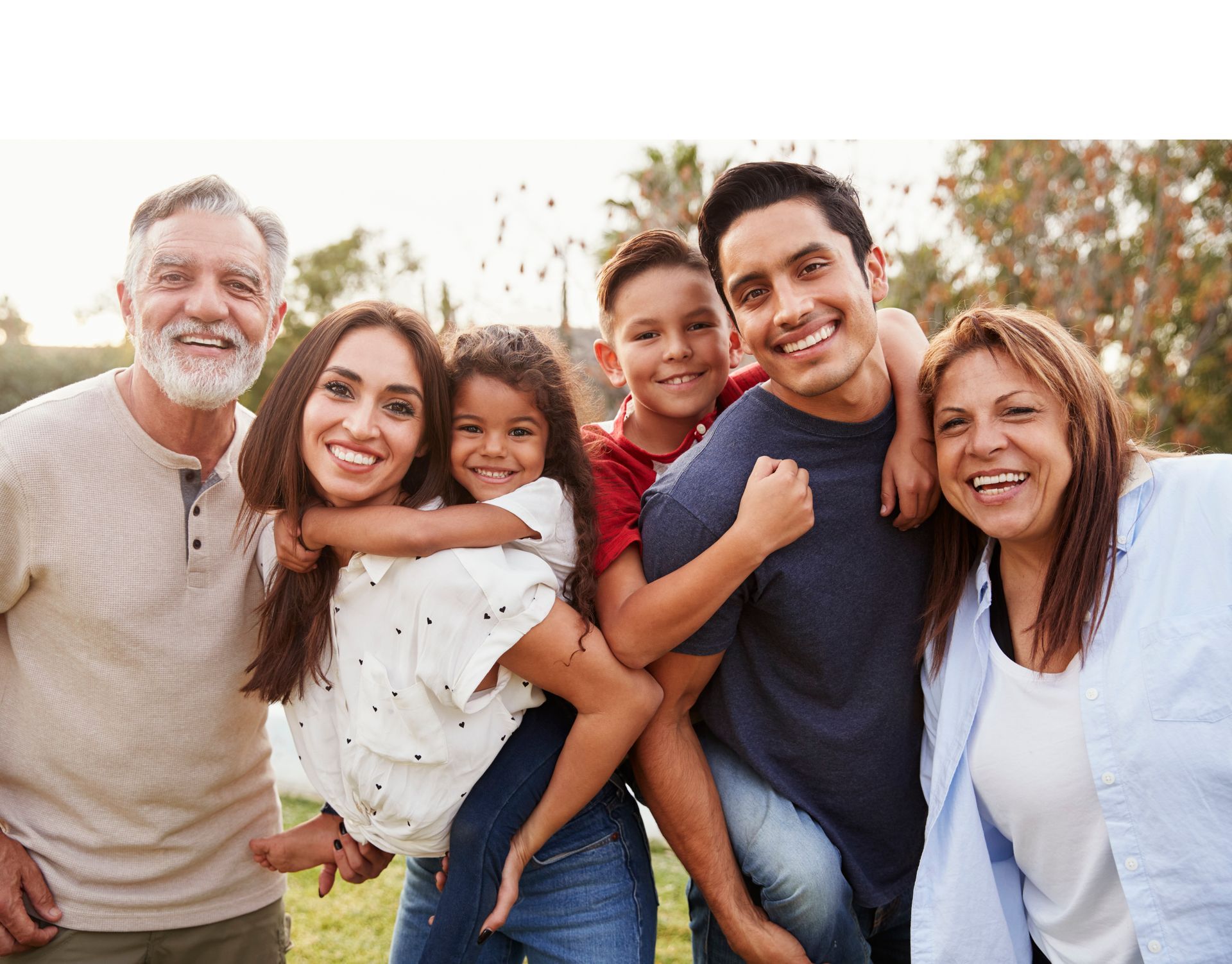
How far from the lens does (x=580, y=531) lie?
2.64m

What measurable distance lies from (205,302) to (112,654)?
1.10m

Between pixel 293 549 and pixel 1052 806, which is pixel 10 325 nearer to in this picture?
pixel 293 549

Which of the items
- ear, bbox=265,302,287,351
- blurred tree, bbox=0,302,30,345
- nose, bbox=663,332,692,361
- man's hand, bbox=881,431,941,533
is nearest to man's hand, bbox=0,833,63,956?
ear, bbox=265,302,287,351

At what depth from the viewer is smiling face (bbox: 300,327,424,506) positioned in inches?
99.0

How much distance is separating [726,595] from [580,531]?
46 centimetres

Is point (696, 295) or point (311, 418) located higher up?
point (696, 295)

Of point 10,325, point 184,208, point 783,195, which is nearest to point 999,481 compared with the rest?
point 783,195

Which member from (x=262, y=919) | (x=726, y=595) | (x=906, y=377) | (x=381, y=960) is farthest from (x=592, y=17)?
(x=381, y=960)

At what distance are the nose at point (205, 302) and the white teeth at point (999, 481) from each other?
2275mm

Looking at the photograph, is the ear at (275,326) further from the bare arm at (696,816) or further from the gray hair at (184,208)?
the bare arm at (696,816)

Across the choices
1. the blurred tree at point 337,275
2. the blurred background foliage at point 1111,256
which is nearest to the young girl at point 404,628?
the blurred background foliage at point 1111,256

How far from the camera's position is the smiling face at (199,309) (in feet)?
9.57

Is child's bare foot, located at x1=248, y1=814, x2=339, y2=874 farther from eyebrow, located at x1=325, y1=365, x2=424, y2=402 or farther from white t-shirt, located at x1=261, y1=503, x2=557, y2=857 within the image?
eyebrow, located at x1=325, y1=365, x2=424, y2=402

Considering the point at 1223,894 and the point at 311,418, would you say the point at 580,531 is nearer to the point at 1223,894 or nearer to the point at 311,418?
the point at 311,418
